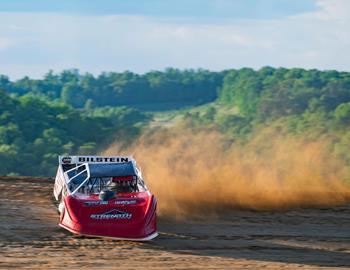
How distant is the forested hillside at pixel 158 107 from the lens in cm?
7119

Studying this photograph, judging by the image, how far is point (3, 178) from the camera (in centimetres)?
2486

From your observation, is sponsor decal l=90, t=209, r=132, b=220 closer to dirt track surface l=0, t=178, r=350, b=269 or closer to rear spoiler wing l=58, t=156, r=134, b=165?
dirt track surface l=0, t=178, r=350, b=269

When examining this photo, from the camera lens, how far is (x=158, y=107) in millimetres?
128875

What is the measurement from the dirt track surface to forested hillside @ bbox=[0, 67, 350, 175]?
67.4ft

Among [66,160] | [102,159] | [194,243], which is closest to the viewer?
[194,243]

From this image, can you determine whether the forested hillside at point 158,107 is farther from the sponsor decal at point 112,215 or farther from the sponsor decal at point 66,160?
the sponsor decal at point 112,215

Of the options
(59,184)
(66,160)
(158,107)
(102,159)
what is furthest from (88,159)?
(158,107)

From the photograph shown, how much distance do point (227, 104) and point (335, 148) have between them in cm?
7476

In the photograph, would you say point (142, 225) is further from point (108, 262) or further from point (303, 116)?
point (303, 116)

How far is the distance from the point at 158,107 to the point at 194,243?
11108 cm

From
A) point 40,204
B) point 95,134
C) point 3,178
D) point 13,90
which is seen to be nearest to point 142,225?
point 40,204

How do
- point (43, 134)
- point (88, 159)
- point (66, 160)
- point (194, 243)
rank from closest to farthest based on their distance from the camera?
1. point (194, 243)
2. point (66, 160)
3. point (88, 159)
4. point (43, 134)

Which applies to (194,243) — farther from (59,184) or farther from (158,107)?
(158,107)

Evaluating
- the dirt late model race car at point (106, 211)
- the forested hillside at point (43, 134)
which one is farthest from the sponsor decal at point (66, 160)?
the forested hillside at point (43, 134)
